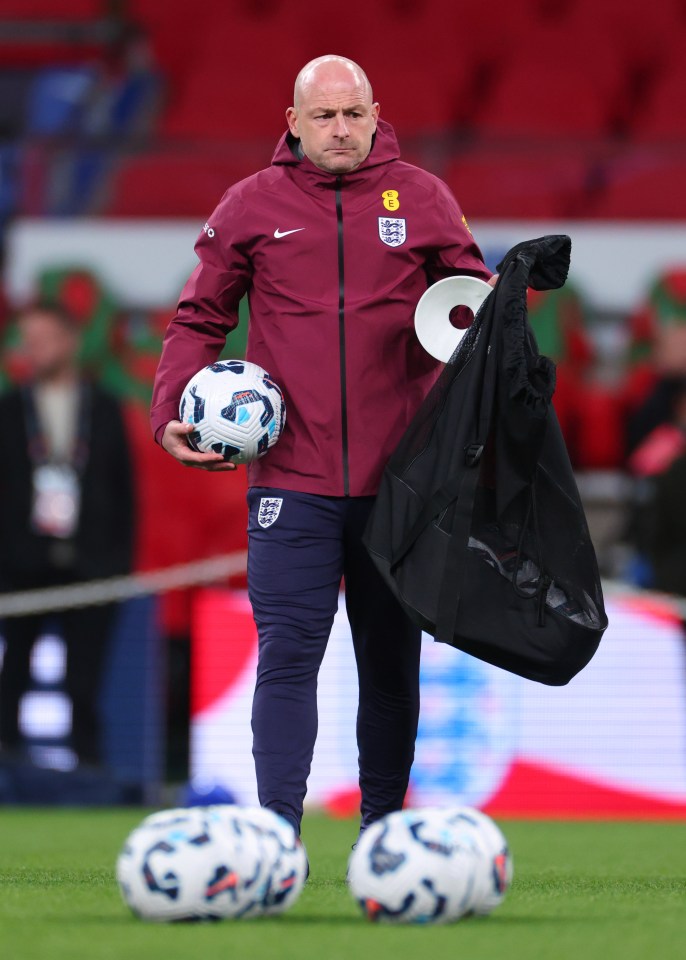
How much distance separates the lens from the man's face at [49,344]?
28.4 feet

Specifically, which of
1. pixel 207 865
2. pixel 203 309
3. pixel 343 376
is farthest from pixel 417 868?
pixel 203 309

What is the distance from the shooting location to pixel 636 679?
Result: 8.05 metres

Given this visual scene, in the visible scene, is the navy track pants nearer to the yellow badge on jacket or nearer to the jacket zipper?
the jacket zipper

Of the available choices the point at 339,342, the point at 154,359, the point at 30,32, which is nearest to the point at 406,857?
the point at 339,342

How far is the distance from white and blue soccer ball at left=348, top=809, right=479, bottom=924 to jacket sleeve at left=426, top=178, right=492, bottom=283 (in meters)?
1.65

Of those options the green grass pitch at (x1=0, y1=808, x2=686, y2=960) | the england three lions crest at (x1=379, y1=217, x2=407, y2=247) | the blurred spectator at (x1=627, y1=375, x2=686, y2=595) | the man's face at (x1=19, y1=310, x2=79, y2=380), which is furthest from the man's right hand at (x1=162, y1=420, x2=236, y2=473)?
the blurred spectator at (x1=627, y1=375, x2=686, y2=595)

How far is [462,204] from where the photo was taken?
10.6 meters

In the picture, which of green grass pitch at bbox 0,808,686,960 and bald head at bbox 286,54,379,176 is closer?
green grass pitch at bbox 0,808,686,960

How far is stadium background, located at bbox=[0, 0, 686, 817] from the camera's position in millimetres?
7977

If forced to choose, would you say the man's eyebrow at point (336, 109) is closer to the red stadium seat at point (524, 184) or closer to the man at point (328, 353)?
the man at point (328, 353)

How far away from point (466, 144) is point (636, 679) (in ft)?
12.3

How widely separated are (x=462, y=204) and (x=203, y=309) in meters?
6.24

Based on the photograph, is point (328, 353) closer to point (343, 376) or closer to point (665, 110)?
point (343, 376)

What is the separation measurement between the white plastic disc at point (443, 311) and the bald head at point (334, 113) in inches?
15.1
